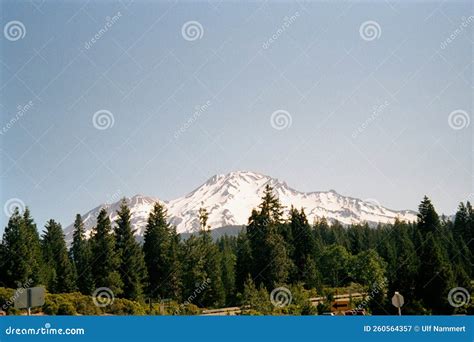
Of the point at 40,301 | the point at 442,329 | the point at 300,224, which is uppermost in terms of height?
the point at 300,224

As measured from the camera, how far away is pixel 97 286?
103 ft

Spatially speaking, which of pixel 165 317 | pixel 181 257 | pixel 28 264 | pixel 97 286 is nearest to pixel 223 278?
pixel 181 257

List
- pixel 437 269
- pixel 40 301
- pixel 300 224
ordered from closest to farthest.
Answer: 1. pixel 40 301
2. pixel 437 269
3. pixel 300 224

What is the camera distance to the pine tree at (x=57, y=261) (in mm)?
38375

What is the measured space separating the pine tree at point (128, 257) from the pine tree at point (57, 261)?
6.64 meters

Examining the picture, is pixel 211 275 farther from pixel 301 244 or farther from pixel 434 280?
pixel 434 280

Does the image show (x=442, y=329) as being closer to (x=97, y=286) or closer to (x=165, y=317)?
(x=165, y=317)

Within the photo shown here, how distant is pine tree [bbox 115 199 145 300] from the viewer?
109ft

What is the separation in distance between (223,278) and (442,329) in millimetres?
31983
